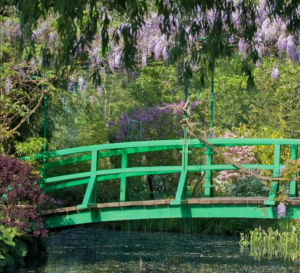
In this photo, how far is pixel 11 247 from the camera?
852 centimetres

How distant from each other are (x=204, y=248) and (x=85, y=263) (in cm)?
171

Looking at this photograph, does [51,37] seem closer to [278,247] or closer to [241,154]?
[241,154]

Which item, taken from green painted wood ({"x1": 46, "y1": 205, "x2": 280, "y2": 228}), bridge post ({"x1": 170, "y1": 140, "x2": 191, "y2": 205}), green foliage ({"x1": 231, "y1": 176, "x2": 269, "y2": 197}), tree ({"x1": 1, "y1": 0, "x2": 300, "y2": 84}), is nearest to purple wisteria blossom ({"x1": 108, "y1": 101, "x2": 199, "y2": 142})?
green foliage ({"x1": 231, "y1": 176, "x2": 269, "y2": 197})

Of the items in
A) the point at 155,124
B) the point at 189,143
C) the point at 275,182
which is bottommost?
the point at 275,182

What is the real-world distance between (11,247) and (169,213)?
1.76 metres

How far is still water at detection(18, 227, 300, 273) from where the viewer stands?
8.45 meters

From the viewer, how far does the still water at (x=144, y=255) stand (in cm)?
845

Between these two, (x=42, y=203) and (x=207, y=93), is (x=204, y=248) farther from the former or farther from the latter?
(x=207, y=93)

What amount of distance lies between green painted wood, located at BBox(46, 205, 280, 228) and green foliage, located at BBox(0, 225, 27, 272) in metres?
0.68

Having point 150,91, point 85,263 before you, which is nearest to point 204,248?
point 85,263

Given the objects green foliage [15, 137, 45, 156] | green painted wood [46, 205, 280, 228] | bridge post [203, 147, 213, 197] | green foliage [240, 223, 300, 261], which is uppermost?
green foliage [15, 137, 45, 156]

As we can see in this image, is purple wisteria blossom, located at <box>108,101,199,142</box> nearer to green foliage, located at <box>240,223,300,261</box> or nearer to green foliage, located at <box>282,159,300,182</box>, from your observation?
green foliage, located at <box>240,223,300,261</box>

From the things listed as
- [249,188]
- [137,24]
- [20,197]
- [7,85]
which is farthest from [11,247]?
[249,188]

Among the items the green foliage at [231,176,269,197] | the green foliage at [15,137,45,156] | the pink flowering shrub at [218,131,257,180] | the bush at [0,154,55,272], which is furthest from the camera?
the pink flowering shrub at [218,131,257,180]
